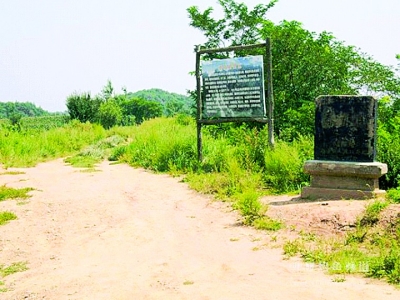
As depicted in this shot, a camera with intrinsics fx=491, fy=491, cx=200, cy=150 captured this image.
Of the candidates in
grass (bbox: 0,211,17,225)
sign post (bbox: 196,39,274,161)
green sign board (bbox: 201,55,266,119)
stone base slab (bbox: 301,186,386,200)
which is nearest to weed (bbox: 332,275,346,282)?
stone base slab (bbox: 301,186,386,200)

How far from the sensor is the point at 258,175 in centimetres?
927

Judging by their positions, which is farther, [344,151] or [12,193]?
[12,193]

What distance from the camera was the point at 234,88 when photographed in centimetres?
1156

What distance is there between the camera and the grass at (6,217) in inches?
293

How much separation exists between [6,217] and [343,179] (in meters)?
5.23

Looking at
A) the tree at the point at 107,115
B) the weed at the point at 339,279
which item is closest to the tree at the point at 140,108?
the tree at the point at 107,115

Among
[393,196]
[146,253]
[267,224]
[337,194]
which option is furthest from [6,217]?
[393,196]

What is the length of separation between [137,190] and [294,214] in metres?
3.96

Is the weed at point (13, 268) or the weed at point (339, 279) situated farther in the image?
the weed at point (13, 268)

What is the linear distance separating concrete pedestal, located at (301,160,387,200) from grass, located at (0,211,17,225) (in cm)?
456

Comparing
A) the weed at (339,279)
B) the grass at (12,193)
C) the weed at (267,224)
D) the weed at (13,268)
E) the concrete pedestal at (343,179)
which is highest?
the concrete pedestal at (343,179)

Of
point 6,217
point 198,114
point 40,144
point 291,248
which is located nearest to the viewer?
point 291,248

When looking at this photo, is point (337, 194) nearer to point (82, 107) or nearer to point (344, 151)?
point (344, 151)

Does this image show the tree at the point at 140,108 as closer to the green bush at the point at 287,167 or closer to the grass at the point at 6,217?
the green bush at the point at 287,167
